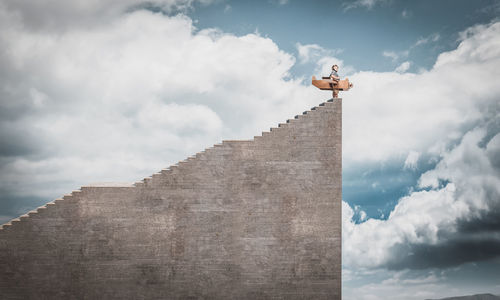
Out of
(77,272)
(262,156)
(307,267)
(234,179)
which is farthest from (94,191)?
(307,267)

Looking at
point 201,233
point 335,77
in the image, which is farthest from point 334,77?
point 201,233

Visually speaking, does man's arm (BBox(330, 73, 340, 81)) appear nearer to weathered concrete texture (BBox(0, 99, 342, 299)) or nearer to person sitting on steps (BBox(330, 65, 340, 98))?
person sitting on steps (BBox(330, 65, 340, 98))

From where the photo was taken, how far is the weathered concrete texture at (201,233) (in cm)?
1773

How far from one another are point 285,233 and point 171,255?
5.52m

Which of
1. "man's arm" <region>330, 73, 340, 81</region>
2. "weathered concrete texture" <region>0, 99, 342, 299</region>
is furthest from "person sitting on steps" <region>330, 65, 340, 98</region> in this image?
"weathered concrete texture" <region>0, 99, 342, 299</region>

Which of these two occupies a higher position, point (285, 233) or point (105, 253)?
point (285, 233)

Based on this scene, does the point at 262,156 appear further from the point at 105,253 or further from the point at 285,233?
the point at 105,253

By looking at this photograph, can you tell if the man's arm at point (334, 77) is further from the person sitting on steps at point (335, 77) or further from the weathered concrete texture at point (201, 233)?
the weathered concrete texture at point (201, 233)

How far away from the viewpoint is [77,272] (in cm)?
1784

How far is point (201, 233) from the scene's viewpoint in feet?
58.8

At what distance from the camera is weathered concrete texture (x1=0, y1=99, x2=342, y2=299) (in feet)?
58.2

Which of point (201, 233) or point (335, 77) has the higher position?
point (335, 77)

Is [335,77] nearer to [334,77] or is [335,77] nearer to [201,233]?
[334,77]

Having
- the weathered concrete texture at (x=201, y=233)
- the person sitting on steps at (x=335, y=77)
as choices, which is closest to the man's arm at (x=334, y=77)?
the person sitting on steps at (x=335, y=77)
